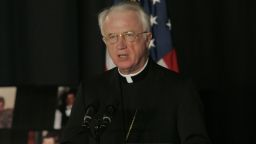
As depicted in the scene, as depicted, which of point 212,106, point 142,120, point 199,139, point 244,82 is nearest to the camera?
point 199,139

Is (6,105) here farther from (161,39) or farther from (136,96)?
(161,39)

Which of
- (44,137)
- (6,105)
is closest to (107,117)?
(44,137)

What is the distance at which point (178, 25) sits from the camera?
444cm

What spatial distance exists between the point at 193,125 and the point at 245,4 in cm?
222

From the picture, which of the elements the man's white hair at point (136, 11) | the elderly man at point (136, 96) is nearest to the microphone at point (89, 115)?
the elderly man at point (136, 96)

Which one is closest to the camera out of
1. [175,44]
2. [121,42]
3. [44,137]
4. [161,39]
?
[121,42]

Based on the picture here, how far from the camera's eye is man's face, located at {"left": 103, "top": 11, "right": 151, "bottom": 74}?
2566mm

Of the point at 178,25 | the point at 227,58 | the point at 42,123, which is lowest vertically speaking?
the point at 42,123

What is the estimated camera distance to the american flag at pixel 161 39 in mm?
3885

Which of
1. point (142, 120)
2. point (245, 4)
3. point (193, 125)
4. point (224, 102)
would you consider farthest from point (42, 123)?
point (245, 4)

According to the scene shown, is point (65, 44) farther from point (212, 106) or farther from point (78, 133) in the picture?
point (78, 133)

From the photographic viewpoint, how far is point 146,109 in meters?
2.79

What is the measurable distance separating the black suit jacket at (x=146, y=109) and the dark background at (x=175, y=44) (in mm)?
1428

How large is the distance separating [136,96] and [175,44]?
163cm
